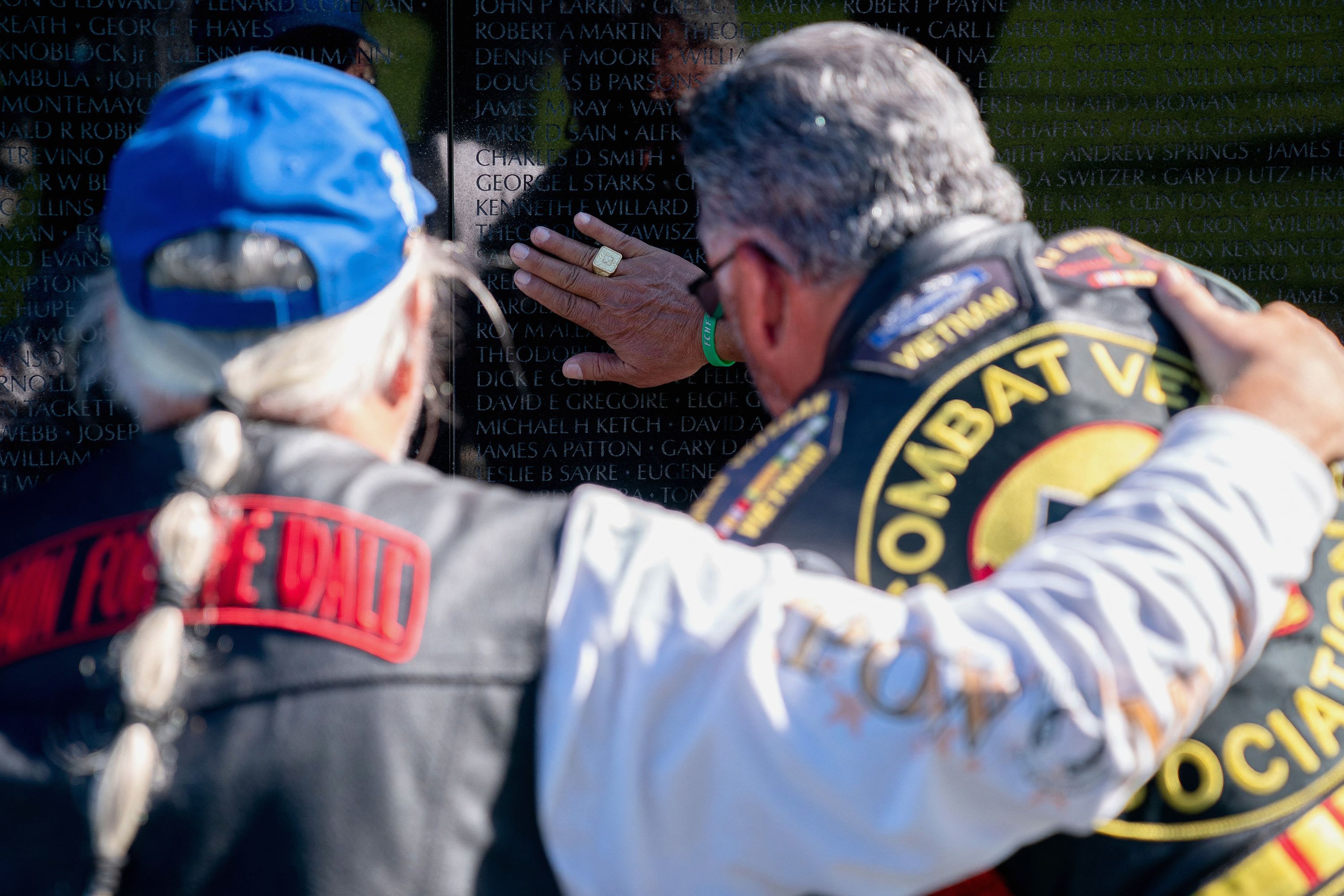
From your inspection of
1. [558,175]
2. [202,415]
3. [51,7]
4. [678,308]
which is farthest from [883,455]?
[51,7]

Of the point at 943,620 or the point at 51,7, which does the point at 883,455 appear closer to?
the point at 943,620

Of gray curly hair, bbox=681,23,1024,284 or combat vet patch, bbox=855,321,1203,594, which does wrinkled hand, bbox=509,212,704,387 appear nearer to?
gray curly hair, bbox=681,23,1024,284

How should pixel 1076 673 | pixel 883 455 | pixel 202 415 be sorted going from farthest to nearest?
Result: pixel 883 455 < pixel 202 415 < pixel 1076 673

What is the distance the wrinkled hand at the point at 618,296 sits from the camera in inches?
102

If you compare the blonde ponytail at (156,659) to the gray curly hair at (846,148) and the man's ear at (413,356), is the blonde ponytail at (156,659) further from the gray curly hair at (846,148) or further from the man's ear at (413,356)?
the gray curly hair at (846,148)

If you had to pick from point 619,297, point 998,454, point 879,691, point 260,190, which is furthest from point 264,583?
point 619,297

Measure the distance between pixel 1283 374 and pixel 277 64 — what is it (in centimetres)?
111

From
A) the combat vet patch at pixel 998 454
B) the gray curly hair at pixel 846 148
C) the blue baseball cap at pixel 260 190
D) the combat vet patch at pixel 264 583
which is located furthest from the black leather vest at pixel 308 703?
the gray curly hair at pixel 846 148

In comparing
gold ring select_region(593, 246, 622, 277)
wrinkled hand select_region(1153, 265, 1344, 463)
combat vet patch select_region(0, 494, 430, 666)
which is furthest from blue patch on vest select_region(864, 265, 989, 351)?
gold ring select_region(593, 246, 622, 277)

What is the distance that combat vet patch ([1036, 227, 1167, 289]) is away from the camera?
4.21 ft

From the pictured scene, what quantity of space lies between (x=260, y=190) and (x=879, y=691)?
2.37 feet

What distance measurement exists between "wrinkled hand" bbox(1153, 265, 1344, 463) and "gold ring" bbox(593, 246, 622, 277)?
1505mm

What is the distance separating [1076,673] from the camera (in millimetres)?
854

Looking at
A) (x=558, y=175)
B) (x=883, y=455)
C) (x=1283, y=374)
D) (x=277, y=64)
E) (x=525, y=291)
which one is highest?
(x=277, y=64)
